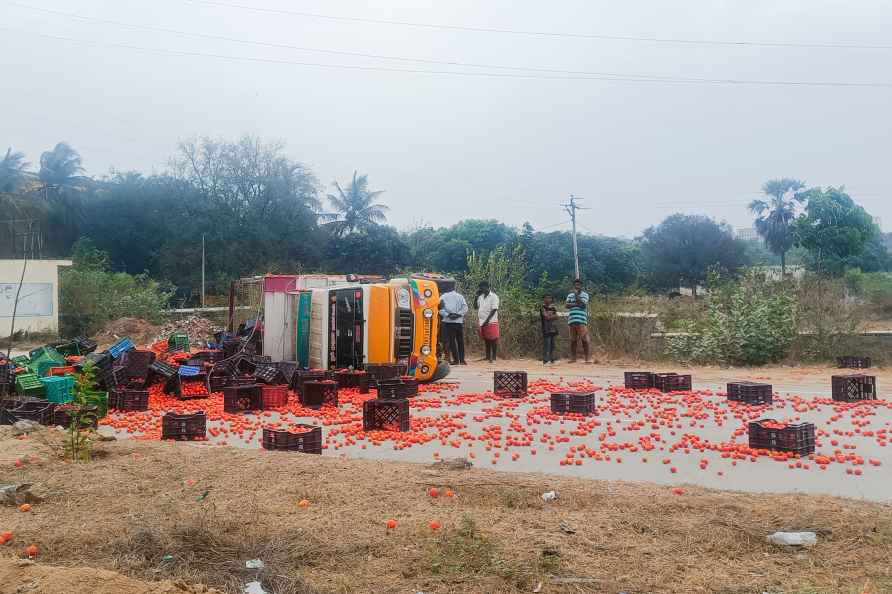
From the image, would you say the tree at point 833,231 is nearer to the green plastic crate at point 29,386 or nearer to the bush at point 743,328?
the bush at point 743,328

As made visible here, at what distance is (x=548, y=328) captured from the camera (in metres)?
20.3

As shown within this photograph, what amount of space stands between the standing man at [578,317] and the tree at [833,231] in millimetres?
36099

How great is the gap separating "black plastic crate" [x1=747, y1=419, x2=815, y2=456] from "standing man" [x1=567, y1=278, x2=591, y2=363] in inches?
416

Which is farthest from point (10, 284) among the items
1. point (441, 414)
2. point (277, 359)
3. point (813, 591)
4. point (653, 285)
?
point (653, 285)

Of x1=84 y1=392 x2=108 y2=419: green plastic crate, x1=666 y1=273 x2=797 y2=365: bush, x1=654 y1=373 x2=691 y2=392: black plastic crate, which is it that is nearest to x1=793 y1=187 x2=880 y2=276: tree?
x1=666 y1=273 x2=797 y2=365: bush

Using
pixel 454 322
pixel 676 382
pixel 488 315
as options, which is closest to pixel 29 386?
pixel 454 322

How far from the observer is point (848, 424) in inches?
411

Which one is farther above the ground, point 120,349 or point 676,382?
point 120,349

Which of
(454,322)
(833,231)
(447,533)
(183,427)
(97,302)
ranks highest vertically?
(833,231)

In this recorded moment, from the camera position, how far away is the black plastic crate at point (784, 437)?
8250 mm

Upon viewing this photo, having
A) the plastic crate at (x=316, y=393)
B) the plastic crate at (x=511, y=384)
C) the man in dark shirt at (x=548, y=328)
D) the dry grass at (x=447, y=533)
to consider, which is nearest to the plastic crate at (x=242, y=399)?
the plastic crate at (x=316, y=393)

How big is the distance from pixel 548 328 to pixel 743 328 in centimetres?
471

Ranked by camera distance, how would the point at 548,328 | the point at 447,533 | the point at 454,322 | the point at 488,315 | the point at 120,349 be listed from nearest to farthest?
1. the point at 447,533
2. the point at 120,349
3. the point at 454,322
4. the point at 488,315
5. the point at 548,328

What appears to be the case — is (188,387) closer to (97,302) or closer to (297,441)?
(297,441)
